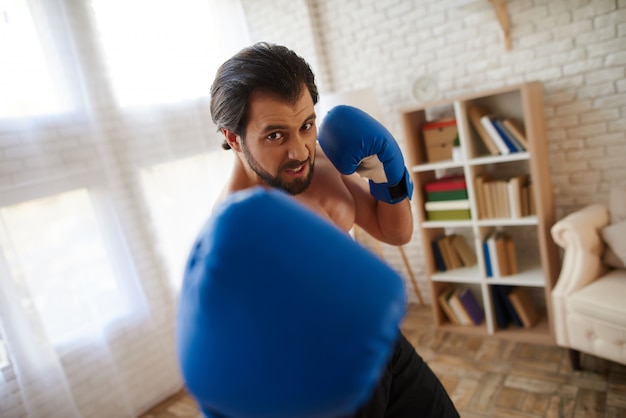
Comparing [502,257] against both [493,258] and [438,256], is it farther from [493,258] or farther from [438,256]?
[438,256]

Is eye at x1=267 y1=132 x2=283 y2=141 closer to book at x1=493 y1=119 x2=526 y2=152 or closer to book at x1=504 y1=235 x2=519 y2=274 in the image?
book at x1=493 y1=119 x2=526 y2=152

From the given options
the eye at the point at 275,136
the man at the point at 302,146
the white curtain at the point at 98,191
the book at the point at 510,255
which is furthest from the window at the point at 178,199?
the book at the point at 510,255

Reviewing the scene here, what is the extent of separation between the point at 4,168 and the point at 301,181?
171 centimetres

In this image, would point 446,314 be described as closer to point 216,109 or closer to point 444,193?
point 444,193

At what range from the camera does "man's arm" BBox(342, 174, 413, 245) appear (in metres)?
1.40

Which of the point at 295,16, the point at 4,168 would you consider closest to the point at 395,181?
the point at 4,168

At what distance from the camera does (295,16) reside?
3.22m

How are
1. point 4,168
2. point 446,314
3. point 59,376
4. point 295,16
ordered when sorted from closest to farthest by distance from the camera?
point 4,168 < point 59,376 < point 446,314 < point 295,16

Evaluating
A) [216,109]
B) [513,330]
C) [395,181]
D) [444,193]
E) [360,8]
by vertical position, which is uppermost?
[360,8]

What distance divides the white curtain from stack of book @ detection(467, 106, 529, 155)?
1.76 metres

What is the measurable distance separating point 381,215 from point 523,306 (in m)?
1.66

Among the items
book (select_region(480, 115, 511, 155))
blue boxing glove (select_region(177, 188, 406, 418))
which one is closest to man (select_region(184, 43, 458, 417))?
blue boxing glove (select_region(177, 188, 406, 418))

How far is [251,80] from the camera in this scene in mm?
1055

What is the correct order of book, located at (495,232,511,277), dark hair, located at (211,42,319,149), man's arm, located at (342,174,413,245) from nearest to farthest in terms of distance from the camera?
dark hair, located at (211,42,319,149)
man's arm, located at (342,174,413,245)
book, located at (495,232,511,277)
